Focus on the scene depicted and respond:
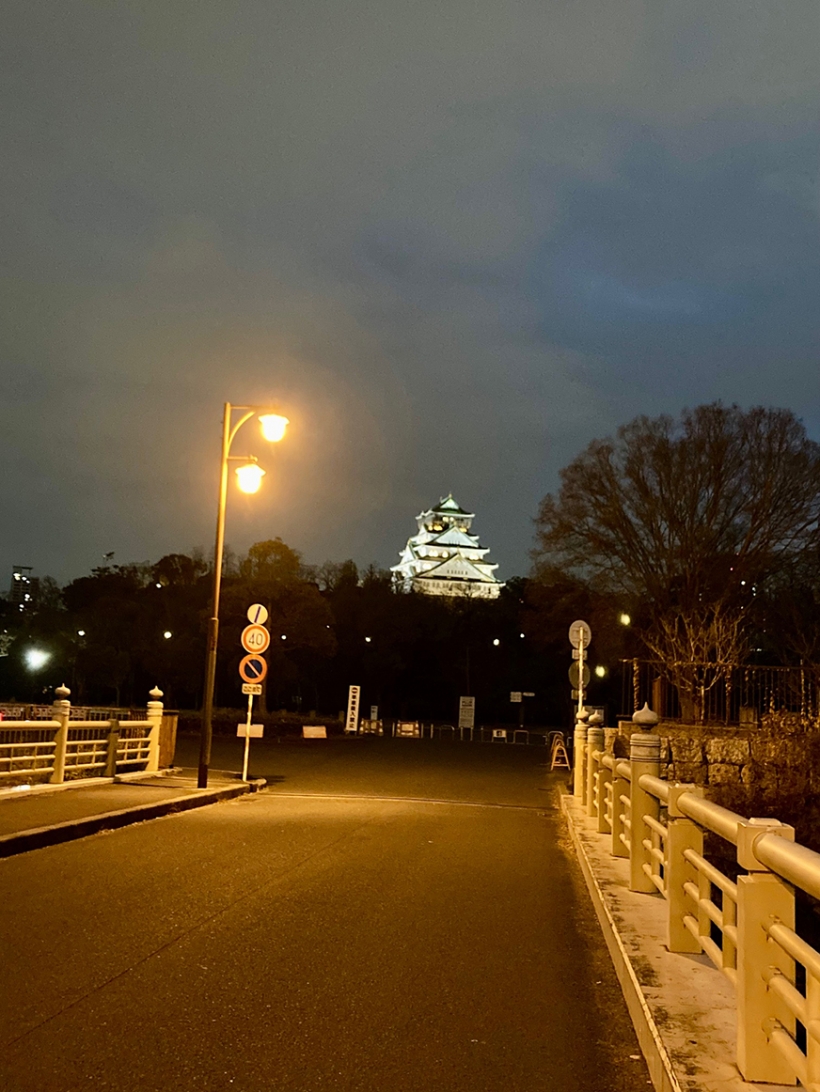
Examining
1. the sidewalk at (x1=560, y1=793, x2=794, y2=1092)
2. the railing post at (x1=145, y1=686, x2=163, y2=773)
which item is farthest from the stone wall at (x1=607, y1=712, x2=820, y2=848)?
the railing post at (x1=145, y1=686, x2=163, y2=773)

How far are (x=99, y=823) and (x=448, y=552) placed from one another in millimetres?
124735

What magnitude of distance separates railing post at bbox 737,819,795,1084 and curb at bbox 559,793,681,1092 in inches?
12.5

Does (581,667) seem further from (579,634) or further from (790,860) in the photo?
(790,860)

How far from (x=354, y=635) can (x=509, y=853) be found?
5698 centimetres

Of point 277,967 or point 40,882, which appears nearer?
point 277,967

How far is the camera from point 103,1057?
4.39 m

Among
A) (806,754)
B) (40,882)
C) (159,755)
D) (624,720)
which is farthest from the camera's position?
(624,720)

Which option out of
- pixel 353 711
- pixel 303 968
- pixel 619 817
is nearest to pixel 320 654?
pixel 353 711

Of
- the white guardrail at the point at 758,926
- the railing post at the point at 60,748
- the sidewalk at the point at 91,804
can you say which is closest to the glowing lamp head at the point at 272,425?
the railing post at the point at 60,748

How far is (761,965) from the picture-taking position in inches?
152

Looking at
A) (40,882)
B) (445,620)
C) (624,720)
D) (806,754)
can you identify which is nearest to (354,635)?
(445,620)

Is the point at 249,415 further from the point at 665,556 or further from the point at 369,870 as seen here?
the point at 665,556

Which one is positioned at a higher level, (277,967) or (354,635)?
(354,635)

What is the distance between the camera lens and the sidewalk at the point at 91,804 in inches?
416
